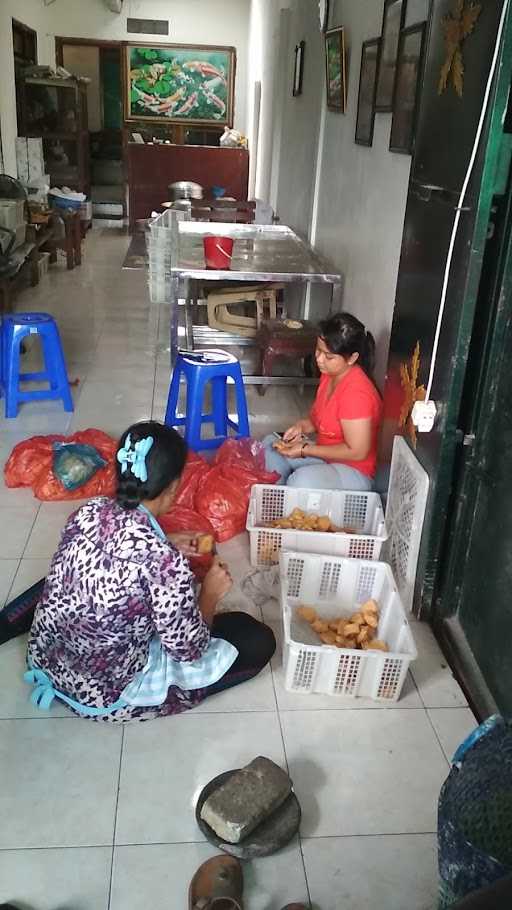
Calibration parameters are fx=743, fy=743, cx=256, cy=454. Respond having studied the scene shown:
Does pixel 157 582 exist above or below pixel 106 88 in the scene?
below

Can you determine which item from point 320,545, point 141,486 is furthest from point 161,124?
point 141,486

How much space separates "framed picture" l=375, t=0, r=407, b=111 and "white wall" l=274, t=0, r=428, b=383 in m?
0.09

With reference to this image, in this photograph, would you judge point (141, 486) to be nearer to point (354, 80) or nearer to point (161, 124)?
point (354, 80)

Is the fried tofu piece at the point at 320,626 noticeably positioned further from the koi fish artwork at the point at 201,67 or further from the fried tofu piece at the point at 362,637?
the koi fish artwork at the point at 201,67

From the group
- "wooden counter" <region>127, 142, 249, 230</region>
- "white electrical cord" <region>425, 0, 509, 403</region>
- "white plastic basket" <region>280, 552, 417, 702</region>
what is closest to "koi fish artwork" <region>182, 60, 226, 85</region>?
"wooden counter" <region>127, 142, 249, 230</region>

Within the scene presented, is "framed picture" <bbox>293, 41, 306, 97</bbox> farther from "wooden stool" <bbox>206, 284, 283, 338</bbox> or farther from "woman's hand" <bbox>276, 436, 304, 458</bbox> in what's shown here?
"woman's hand" <bbox>276, 436, 304, 458</bbox>

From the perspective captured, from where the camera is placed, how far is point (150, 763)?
5.63 feet

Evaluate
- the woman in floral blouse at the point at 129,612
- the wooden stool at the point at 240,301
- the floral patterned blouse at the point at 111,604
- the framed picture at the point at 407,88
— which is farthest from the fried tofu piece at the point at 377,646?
the wooden stool at the point at 240,301

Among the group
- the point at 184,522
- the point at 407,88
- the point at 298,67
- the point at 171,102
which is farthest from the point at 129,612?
the point at 171,102

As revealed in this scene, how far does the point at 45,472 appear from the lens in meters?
2.91

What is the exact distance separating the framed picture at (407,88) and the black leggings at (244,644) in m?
1.66

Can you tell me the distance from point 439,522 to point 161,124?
9.17 m

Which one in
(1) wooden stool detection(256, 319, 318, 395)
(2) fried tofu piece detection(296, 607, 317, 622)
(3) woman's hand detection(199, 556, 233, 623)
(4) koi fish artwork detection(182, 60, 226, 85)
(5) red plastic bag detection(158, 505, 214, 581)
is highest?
(4) koi fish artwork detection(182, 60, 226, 85)

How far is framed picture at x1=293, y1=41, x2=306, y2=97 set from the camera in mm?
5285
